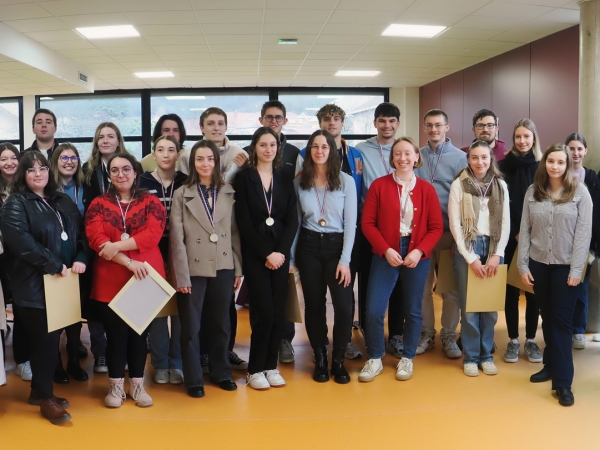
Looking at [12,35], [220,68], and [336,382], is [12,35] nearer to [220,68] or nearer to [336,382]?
[220,68]

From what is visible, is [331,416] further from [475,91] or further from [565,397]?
[475,91]

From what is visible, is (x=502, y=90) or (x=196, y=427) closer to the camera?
(x=196, y=427)

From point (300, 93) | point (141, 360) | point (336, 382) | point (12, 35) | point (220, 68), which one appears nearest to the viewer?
point (141, 360)

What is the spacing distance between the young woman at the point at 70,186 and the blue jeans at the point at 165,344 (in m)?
0.51

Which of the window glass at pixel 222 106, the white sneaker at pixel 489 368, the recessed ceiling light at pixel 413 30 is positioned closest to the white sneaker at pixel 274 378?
the white sneaker at pixel 489 368

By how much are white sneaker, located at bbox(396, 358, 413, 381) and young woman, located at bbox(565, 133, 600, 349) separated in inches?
45.0

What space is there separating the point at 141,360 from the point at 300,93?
9844mm

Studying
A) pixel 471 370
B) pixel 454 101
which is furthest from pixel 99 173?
pixel 454 101

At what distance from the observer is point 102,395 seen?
3.30 metres

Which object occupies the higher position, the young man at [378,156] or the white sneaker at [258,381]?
the young man at [378,156]

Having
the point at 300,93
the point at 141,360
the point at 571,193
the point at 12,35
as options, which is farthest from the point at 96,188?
the point at 300,93

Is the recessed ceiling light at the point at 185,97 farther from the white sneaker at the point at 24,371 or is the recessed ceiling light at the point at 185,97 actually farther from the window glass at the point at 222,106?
the white sneaker at the point at 24,371

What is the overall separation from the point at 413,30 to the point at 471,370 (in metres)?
5.03

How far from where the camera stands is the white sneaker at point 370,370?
11.5 ft
